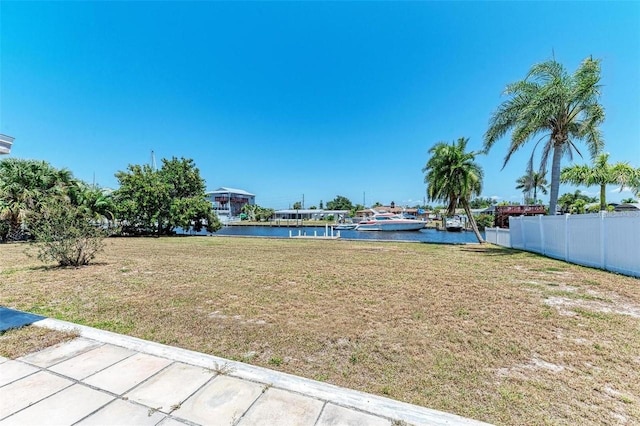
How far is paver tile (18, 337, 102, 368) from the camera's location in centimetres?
260

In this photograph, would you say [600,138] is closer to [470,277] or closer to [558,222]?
[558,222]

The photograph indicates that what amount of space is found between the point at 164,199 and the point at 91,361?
68.2 feet

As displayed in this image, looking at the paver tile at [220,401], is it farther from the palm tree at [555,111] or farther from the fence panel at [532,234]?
the palm tree at [555,111]

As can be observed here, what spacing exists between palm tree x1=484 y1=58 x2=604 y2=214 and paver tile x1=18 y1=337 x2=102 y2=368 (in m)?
13.4

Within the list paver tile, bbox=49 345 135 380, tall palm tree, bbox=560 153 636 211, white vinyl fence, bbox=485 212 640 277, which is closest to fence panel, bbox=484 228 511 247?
white vinyl fence, bbox=485 212 640 277

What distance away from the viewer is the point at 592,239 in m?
7.49

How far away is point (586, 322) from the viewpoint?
12.1 feet

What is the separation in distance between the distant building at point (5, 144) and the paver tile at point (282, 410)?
15.9ft

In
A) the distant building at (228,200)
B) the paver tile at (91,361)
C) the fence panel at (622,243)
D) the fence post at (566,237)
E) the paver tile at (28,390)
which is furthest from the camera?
the distant building at (228,200)

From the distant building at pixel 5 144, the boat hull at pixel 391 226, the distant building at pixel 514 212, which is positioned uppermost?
the distant building at pixel 5 144

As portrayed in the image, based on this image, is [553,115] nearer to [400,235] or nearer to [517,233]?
[517,233]

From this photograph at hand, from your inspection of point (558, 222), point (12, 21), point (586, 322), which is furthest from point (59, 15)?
point (558, 222)

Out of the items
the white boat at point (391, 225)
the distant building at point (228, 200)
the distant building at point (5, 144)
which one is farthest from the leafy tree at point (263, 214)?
the distant building at point (5, 144)

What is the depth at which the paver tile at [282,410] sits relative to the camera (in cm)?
184
